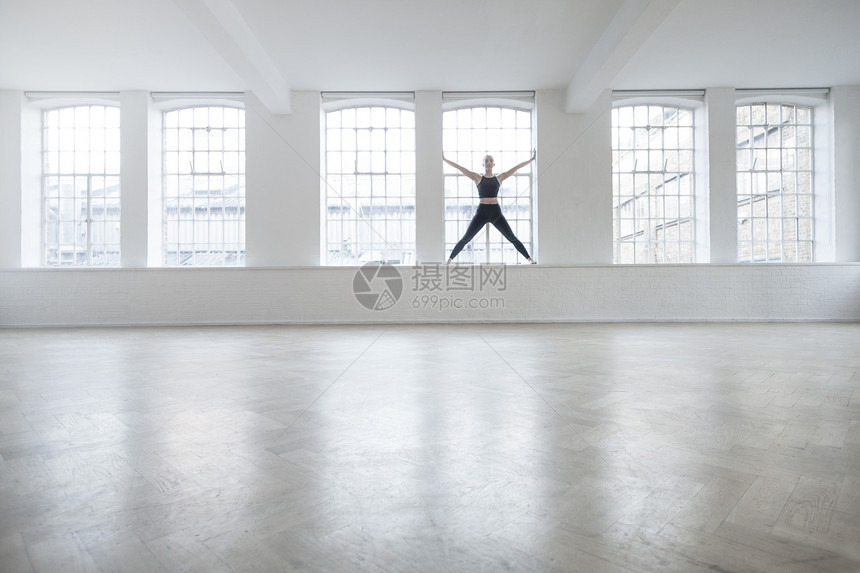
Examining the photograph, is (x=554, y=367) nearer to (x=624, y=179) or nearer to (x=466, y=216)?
(x=466, y=216)

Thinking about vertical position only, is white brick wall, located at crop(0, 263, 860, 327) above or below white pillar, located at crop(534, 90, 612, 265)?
below

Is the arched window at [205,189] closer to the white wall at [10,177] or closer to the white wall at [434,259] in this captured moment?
the white wall at [434,259]

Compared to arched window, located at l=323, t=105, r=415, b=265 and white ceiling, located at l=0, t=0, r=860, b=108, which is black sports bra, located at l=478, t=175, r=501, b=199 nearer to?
arched window, located at l=323, t=105, r=415, b=265

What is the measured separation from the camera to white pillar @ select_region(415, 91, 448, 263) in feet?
28.8

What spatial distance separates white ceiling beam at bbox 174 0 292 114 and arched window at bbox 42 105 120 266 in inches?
135

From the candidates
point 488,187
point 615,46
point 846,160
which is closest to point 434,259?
point 488,187

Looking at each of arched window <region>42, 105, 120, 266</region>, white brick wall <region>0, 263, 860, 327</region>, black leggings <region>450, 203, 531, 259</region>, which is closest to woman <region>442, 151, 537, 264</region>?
black leggings <region>450, 203, 531, 259</region>

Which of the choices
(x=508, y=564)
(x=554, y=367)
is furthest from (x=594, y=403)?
(x=508, y=564)

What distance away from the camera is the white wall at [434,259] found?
28.1 feet

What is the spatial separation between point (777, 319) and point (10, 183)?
13664 millimetres

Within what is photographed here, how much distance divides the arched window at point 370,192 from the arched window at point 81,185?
13.2 feet

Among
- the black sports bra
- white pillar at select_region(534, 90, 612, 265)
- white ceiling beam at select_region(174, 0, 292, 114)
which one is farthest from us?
white pillar at select_region(534, 90, 612, 265)

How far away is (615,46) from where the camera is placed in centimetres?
634

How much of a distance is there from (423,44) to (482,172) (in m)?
2.72
